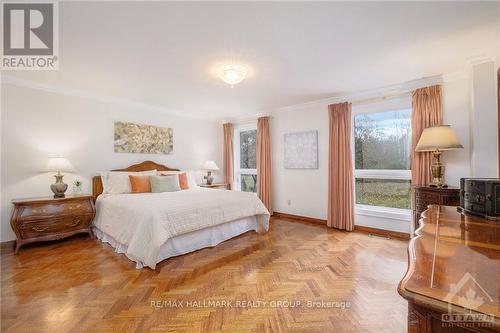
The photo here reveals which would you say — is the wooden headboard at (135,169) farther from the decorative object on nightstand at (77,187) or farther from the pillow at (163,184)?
the pillow at (163,184)

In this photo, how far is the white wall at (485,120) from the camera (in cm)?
259

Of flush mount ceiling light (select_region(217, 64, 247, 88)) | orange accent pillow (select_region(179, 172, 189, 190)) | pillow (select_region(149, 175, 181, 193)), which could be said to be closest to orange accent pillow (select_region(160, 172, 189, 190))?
orange accent pillow (select_region(179, 172, 189, 190))

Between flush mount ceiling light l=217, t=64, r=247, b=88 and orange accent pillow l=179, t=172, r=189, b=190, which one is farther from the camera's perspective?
orange accent pillow l=179, t=172, r=189, b=190

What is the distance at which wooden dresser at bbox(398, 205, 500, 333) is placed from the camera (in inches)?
19.2

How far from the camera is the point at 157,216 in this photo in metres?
2.46

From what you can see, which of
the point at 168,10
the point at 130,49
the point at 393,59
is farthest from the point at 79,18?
the point at 393,59

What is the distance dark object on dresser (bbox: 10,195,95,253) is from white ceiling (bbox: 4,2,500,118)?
1763 mm

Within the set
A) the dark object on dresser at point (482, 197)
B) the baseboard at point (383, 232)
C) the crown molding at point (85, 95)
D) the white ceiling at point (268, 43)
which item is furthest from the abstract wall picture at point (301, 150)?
the dark object on dresser at point (482, 197)

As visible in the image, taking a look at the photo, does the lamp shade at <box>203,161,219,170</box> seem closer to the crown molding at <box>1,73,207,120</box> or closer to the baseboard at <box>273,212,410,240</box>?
the crown molding at <box>1,73,207,120</box>

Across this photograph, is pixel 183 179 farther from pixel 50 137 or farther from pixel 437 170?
pixel 437 170

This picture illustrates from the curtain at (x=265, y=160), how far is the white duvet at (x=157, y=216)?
1.38 metres

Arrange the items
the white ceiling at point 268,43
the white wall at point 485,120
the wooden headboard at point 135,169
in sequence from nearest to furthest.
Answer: the white ceiling at point 268,43 → the white wall at point 485,120 → the wooden headboard at point 135,169

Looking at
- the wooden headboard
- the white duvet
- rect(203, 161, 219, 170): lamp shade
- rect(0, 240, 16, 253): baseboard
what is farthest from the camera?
rect(203, 161, 219, 170): lamp shade

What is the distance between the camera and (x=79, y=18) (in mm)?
1865
